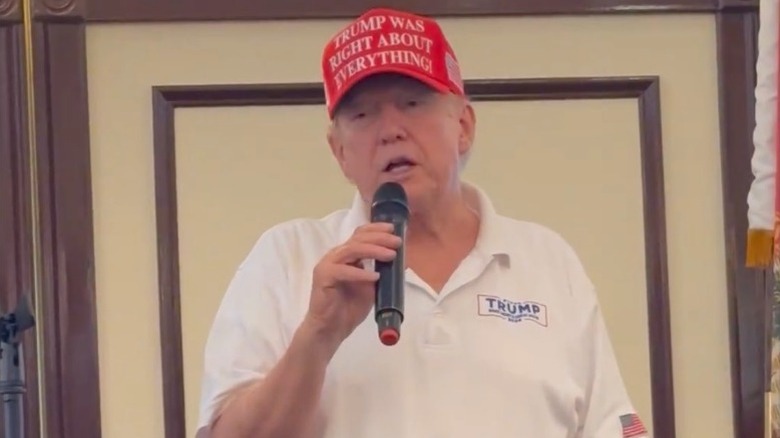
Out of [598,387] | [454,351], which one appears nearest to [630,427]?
[598,387]

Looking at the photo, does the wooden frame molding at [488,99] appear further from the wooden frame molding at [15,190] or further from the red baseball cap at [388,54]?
the red baseball cap at [388,54]

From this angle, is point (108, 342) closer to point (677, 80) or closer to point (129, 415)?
point (129, 415)

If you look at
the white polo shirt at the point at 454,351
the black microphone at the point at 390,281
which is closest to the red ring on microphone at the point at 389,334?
the black microphone at the point at 390,281

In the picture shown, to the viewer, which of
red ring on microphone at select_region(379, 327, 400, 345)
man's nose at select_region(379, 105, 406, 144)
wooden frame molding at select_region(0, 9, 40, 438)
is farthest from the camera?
wooden frame molding at select_region(0, 9, 40, 438)

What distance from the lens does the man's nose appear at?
128 centimetres

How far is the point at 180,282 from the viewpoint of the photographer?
2279 mm

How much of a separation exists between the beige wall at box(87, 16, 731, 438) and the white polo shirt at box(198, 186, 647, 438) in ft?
3.15

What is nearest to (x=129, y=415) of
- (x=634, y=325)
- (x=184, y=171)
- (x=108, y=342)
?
(x=108, y=342)

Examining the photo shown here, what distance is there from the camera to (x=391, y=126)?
1.29 m

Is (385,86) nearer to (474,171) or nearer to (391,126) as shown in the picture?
(391,126)

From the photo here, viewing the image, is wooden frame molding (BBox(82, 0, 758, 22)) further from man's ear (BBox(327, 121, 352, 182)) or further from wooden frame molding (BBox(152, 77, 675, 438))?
man's ear (BBox(327, 121, 352, 182))

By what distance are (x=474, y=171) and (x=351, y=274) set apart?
123cm

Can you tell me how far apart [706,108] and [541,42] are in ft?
1.06

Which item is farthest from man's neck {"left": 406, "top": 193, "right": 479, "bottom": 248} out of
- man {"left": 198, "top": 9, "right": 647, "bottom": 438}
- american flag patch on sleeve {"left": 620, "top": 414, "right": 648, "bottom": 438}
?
american flag patch on sleeve {"left": 620, "top": 414, "right": 648, "bottom": 438}
